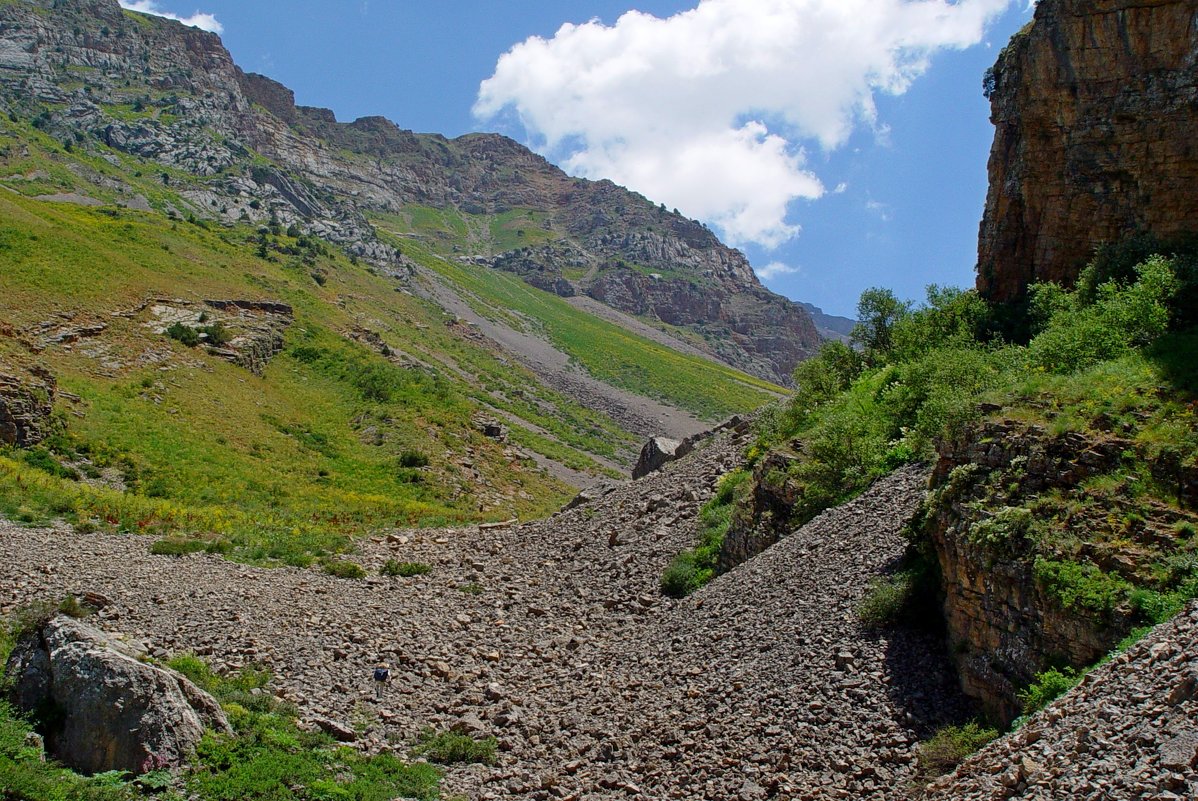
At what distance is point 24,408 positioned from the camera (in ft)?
95.6

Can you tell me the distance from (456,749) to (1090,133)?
72.5ft

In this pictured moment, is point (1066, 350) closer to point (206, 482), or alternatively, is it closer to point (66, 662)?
point (66, 662)

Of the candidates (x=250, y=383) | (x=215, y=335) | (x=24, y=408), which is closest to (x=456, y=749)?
(x=24, y=408)

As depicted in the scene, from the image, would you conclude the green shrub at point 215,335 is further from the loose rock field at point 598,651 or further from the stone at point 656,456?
the loose rock field at point 598,651

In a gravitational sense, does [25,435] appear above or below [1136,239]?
below

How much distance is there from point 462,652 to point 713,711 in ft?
21.6

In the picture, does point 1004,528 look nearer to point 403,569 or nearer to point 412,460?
point 403,569

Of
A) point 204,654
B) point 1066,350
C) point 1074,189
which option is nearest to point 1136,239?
point 1074,189

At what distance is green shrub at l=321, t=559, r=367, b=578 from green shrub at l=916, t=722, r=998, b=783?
16371 millimetres

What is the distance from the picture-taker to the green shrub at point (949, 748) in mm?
10242

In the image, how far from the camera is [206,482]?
3147 centimetres

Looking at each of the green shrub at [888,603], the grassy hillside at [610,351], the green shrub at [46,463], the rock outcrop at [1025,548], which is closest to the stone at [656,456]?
the green shrub at [46,463]

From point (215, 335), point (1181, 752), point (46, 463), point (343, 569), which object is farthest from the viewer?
point (215, 335)

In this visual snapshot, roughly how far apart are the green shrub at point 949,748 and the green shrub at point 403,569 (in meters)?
16.4
